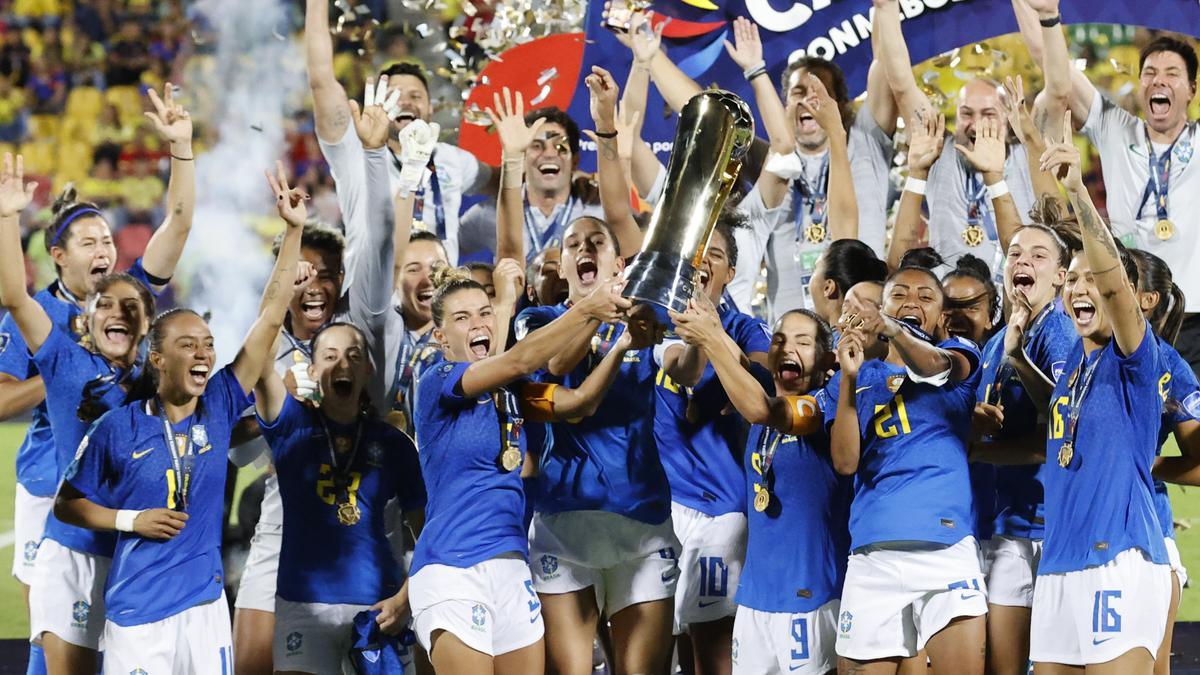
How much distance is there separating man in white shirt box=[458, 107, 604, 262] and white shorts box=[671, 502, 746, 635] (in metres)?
1.49

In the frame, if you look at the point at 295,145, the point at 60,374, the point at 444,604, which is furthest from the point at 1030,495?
the point at 295,145

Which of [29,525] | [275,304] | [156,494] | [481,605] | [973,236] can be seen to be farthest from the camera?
[973,236]

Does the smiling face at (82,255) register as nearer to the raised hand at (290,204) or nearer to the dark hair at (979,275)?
the raised hand at (290,204)

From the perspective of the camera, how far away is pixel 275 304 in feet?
15.4

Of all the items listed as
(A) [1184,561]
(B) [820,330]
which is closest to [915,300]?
(B) [820,330]

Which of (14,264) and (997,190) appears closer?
(14,264)

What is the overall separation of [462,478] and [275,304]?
32.1 inches

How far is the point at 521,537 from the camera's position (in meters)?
4.52

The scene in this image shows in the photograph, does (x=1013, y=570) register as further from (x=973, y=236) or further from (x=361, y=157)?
(x=361, y=157)

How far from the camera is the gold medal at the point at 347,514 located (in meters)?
4.92

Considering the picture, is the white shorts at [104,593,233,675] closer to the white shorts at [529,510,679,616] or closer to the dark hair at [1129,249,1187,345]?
the white shorts at [529,510,679,616]

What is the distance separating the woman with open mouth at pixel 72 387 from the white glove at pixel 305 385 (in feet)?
1.68

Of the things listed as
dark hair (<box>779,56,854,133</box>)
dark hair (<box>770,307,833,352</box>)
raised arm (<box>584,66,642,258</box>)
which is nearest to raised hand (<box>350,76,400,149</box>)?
raised arm (<box>584,66,642,258</box>)

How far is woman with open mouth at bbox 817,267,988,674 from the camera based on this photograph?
439 centimetres
